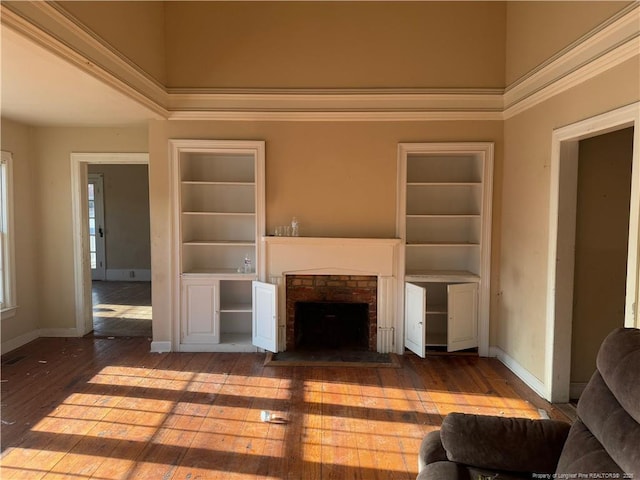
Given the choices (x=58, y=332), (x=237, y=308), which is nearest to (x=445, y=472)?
(x=237, y=308)

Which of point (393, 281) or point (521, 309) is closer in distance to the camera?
point (521, 309)

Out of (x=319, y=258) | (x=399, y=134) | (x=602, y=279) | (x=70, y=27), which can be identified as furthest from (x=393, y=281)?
(x=70, y=27)

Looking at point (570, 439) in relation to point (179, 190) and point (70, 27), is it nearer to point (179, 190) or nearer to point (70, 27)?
point (70, 27)

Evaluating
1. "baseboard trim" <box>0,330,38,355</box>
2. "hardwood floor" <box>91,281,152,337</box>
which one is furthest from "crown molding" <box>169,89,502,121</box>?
"baseboard trim" <box>0,330,38,355</box>

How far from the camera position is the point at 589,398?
1.81 m

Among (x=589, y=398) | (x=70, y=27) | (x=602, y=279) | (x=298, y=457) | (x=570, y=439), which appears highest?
(x=70, y=27)

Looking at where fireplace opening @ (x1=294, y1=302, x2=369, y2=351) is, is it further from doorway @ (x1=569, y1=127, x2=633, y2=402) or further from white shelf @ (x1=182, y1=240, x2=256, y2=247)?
doorway @ (x1=569, y1=127, x2=633, y2=402)

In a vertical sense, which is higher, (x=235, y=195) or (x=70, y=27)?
(x=70, y=27)

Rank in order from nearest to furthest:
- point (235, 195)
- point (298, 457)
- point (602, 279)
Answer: point (298, 457)
point (602, 279)
point (235, 195)

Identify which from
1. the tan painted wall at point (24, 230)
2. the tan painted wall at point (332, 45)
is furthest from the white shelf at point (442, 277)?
the tan painted wall at point (24, 230)

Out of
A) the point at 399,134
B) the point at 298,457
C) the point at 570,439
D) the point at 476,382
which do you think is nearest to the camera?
the point at 570,439

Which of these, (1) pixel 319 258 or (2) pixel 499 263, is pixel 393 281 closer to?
(1) pixel 319 258

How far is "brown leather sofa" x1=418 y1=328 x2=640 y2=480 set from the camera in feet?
5.14

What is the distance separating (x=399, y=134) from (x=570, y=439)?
3424 mm
